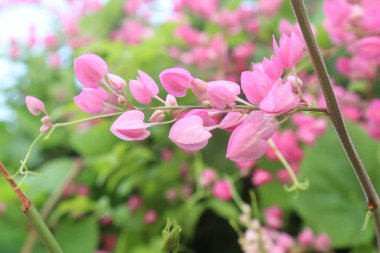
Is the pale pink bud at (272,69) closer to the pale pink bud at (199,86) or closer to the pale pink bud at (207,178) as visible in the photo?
the pale pink bud at (199,86)

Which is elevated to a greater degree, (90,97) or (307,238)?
(90,97)

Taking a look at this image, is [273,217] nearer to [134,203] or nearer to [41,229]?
[134,203]

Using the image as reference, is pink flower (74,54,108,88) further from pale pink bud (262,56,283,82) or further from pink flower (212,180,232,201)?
pink flower (212,180,232,201)

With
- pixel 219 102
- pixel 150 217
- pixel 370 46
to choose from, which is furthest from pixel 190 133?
pixel 150 217

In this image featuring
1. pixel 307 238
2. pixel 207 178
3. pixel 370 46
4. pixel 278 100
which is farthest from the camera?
pixel 207 178

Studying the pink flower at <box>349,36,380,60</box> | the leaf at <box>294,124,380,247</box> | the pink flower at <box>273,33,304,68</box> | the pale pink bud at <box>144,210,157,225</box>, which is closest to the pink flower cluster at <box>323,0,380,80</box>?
the pink flower at <box>349,36,380,60</box>

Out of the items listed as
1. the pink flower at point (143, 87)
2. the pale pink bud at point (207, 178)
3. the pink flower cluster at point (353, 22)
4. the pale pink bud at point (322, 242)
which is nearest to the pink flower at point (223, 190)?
the pale pink bud at point (207, 178)
